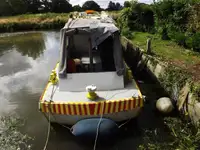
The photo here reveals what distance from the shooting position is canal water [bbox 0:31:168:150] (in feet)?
18.0

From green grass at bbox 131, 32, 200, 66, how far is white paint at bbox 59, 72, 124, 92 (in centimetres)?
358

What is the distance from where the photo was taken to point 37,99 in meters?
7.92

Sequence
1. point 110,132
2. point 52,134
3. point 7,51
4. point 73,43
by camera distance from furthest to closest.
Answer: point 7,51, point 73,43, point 52,134, point 110,132

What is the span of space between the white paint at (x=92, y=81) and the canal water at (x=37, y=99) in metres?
1.12

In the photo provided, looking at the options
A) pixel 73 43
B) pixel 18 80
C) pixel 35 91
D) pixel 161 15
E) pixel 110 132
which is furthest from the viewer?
pixel 161 15

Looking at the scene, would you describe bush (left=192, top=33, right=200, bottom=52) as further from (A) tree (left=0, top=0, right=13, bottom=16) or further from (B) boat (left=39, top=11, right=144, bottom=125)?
(A) tree (left=0, top=0, right=13, bottom=16)

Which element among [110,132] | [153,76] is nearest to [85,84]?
[110,132]

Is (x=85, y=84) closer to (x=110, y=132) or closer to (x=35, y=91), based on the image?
(x=110, y=132)

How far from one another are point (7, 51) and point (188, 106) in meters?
13.4

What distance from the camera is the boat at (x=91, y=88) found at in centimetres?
525

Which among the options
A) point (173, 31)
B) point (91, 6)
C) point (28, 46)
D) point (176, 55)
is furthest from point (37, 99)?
point (91, 6)

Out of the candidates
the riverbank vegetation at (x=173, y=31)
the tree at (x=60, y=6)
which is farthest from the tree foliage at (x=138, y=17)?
the tree at (x=60, y=6)

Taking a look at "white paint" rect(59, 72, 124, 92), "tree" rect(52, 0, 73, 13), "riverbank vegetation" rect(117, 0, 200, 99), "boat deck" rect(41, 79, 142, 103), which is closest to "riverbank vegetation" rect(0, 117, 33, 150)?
"boat deck" rect(41, 79, 142, 103)

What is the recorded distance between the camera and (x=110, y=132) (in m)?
5.09
